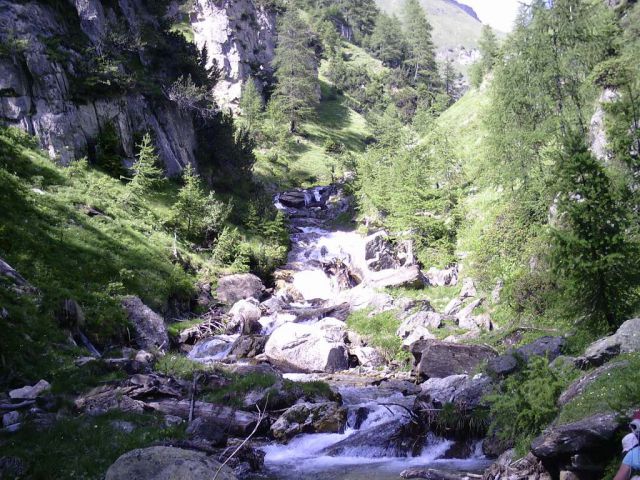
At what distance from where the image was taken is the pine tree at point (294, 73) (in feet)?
255

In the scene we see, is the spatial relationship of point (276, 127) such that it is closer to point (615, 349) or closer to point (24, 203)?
point (24, 203)

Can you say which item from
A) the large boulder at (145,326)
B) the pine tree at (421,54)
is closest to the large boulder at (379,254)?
the large boulder at (145,326)

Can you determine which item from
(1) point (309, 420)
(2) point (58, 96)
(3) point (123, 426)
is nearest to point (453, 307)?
(1) point (309, 420)

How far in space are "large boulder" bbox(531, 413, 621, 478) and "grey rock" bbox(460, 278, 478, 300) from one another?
61.9 feet

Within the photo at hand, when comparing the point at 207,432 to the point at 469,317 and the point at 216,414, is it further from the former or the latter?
the point at 469,317

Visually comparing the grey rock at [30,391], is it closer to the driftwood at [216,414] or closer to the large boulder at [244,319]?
the driftwood at [216,414]

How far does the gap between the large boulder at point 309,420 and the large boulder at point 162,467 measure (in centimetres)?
613

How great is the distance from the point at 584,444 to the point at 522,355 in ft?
21.2

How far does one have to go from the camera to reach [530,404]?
9711mm

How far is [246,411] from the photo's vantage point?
1401 centimetres

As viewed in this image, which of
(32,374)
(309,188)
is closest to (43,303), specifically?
(32,374)

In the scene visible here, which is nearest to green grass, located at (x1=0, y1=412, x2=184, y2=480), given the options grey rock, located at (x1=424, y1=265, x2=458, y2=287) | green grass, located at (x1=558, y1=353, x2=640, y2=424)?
green grass, located at (x1=558, y1=353, x2=640, y2=424)

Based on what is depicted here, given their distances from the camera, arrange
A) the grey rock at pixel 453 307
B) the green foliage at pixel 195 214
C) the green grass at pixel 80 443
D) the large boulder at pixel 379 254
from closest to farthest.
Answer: the green grass at pixel 80 443 < the grey rock at pixel 453 307 < the green foliage at pixel 195 214 < the large boulder at pixel 379 254

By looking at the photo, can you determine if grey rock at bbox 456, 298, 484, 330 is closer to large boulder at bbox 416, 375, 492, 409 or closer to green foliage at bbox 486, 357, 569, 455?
large boulder at bbox 416, 375, 492, 409
